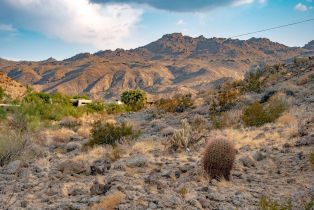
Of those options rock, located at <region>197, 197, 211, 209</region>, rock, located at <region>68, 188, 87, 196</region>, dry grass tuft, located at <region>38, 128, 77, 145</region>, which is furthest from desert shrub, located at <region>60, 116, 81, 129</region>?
rock, located at <region>197, 197, 211, 209</region>

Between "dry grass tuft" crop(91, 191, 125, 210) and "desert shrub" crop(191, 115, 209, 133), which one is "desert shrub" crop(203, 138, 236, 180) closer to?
"dry grass tuft" crop(91, 191, 125, 210)

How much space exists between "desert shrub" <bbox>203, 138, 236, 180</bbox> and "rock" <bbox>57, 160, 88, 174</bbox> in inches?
123

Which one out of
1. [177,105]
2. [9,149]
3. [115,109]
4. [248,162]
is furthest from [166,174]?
[115,109]

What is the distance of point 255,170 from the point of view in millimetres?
10078

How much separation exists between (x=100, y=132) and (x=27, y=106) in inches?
301

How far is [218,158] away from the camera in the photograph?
9.59 metres

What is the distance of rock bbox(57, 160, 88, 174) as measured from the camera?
429 inches

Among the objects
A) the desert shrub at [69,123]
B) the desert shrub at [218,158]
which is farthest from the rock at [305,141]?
the desert shrub at [69,123]

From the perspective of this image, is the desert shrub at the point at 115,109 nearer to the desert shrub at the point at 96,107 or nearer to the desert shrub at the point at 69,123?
the desert shrub at the point at 96,107

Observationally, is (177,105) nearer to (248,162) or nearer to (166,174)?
(248,162)

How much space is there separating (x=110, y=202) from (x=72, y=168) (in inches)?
145

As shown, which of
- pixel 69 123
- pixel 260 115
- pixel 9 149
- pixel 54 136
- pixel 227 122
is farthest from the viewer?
pixel 69 123

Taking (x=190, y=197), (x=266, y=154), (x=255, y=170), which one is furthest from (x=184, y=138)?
(x=190, y=197)

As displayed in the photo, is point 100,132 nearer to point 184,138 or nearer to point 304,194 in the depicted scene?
point 184,138
